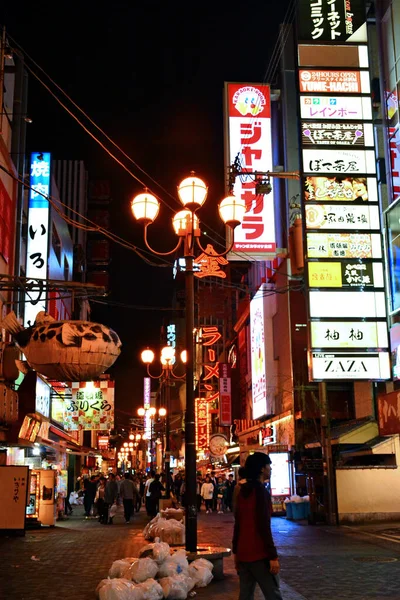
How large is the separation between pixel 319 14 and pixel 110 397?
2041 cm

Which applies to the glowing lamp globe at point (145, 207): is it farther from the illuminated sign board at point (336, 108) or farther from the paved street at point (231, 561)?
the illuminated sign board at point (336, 108)

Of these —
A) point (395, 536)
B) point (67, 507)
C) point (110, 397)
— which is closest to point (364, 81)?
point (395, 536)

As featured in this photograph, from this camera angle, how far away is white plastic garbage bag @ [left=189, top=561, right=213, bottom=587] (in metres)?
10.7

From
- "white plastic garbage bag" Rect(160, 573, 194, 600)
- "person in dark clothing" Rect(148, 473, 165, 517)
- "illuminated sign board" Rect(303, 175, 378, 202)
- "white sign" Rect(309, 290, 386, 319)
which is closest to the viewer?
"white plastic garbage bag" Rect(160, 573, 194, 600)

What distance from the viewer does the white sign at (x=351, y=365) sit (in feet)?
68.7

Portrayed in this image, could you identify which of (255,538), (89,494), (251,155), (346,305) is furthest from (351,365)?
(89,494)

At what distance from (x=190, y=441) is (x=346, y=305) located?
1069 cm

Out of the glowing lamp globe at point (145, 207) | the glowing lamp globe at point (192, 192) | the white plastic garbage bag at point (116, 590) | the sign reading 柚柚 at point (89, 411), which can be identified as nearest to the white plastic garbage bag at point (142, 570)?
the white plastic garbage bag at point (116, 590)

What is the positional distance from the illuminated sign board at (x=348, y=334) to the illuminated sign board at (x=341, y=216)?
9.88 feet

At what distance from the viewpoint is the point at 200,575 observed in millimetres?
10734

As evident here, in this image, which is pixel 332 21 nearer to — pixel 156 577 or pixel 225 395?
pixel 156 577

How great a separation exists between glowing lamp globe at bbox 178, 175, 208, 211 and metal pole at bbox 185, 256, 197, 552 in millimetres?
1019

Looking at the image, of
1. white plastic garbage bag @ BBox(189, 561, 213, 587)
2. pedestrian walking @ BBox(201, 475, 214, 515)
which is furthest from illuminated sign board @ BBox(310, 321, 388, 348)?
pedestrian walking @ BBox(201, 475, 214, 515)

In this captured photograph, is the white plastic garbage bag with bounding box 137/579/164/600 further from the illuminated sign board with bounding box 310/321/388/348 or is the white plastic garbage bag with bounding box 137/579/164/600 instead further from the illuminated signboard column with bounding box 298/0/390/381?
the illuminated sign board with bounding box 310/321/388/348
